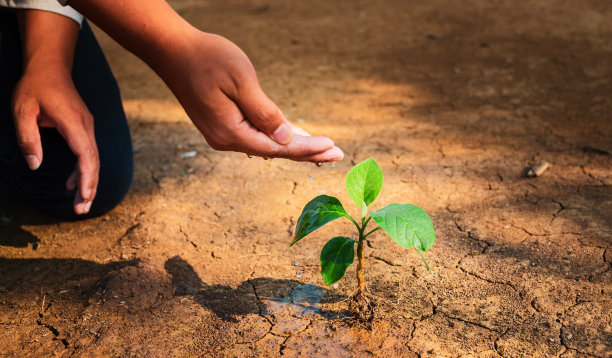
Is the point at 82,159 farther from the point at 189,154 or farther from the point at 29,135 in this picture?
the point at 189,154

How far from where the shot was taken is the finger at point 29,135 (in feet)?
6.29

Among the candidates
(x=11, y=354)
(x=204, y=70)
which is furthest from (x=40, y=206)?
(x=204, y=70)

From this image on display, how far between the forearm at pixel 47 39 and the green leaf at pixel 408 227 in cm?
142

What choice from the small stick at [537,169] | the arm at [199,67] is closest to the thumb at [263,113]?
the arm at [199,67]

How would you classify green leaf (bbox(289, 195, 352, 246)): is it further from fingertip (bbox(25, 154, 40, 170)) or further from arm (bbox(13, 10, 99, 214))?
fingertip (bbox(25, 154, 40, 170))

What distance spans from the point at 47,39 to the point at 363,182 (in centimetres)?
142

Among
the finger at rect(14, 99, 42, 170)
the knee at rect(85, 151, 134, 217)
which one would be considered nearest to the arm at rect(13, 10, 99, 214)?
the finger at rect(14, 99, 42, 170)

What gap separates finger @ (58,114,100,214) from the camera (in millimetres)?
1939

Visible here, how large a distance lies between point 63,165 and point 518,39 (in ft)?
12.3

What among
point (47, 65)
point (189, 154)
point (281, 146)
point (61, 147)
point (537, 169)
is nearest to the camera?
point (281, 146)

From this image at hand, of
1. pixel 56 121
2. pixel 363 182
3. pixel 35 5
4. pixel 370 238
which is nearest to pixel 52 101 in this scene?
pixel 56 121

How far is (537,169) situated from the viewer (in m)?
2.53

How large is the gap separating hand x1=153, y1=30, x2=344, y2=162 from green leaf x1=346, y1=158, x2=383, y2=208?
0.13m

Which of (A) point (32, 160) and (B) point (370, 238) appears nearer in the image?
(A) point (32, 160)
